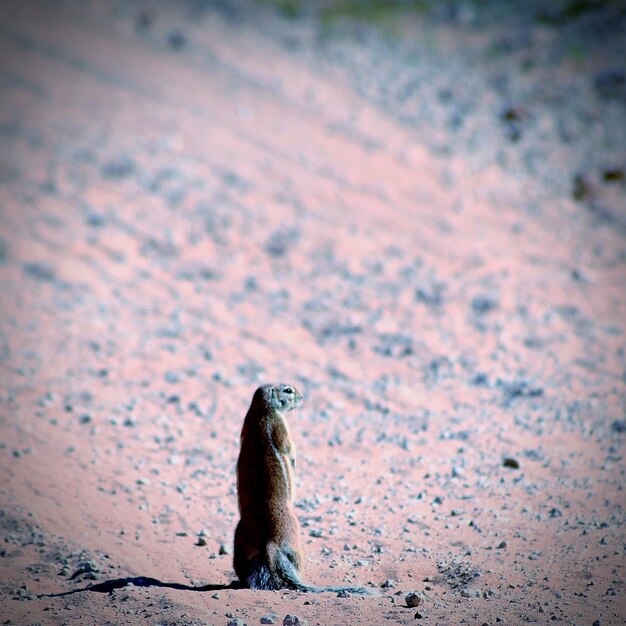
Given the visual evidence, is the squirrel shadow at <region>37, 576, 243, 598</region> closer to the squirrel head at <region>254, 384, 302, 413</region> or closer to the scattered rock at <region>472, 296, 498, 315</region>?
the squirrel head at <region>254, 384, 302, 413</region>

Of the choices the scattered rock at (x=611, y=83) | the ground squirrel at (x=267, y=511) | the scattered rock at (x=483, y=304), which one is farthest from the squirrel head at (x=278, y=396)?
the scattered rock at (x=611, y=83)

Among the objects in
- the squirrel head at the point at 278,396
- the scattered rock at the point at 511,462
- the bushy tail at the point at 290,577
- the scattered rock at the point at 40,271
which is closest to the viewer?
the bushy tail at the point at 290,577

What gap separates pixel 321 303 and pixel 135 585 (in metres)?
6.34

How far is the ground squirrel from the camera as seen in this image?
18.1 feet

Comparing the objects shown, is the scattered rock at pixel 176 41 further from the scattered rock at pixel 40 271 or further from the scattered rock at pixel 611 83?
the scattered rock at pixel 611 83

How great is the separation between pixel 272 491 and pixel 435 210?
9.34 m

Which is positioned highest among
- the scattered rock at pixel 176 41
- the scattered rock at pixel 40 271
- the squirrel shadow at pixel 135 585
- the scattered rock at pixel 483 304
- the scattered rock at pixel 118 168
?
the scattered rock at pixel 176 41

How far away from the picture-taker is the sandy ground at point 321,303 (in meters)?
6.36

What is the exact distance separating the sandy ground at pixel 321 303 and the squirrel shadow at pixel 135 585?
10 cm

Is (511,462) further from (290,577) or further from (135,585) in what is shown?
(135,585)

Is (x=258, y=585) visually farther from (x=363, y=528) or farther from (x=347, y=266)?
(x=347, y=266)

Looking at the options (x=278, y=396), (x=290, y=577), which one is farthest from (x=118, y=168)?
(x=290, y=577)

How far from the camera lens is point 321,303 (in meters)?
11.4

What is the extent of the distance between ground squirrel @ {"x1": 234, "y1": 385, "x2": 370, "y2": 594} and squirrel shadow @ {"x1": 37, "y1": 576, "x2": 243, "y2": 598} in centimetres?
29
